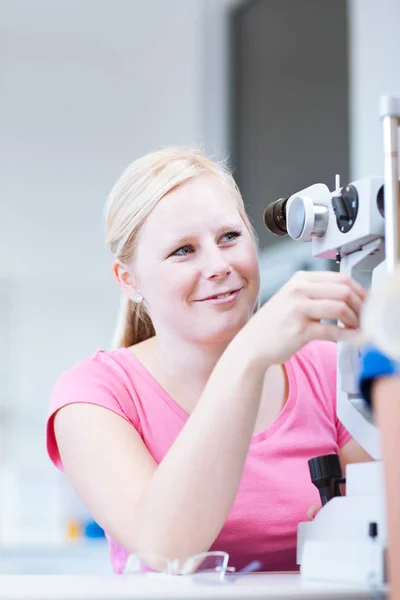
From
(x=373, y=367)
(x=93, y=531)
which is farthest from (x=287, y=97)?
(x=373, y=367)

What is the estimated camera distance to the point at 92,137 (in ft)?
14.0

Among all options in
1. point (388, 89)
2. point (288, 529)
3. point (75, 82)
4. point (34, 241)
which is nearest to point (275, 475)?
point (288, 529)

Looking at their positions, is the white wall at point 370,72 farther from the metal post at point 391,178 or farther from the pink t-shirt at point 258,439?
the metal post at point 391,178

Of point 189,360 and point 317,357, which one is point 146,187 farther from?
point 317,357

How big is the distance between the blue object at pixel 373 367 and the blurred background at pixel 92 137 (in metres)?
2.71

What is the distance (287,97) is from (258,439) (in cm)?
271

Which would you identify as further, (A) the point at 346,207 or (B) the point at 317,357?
(B) the point at 317,357

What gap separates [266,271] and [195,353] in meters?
2.28

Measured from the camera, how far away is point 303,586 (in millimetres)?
777

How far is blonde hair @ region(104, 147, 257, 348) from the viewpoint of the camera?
136 cm

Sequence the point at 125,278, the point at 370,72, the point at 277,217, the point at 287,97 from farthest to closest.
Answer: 1. the point at 287,97
2. the point at 370,72
3. the point at 125,278
4. the point at 277,217

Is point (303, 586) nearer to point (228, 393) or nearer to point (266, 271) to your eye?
point (228, 393)

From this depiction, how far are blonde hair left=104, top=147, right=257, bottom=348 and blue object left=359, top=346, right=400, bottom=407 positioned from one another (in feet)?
2.22

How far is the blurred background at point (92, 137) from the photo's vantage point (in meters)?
3.67
